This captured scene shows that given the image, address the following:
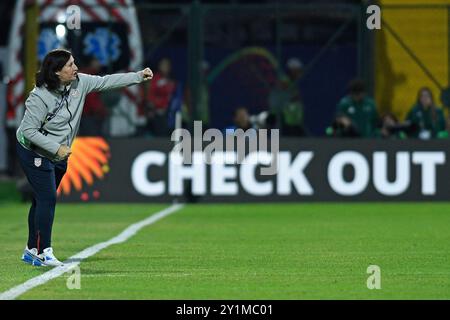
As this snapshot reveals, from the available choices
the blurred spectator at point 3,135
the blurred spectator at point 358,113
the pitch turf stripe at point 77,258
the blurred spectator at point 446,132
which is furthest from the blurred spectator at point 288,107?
the blurred spectator at point 3,135

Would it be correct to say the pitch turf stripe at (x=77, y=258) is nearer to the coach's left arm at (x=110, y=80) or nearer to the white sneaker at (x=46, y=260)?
the white sneaker at (x=46, y=260)

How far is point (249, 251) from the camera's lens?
15.7 metres

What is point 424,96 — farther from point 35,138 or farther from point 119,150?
point 35,138

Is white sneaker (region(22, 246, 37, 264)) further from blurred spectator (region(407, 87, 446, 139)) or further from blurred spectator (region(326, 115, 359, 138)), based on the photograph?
blurred spectator (region(407, 87, 446, 139))

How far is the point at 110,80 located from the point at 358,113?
10976 mm

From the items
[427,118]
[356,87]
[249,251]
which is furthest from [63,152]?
[427,118]

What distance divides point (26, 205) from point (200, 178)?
266cm

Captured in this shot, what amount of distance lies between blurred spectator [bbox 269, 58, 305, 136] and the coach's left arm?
10.7 metres

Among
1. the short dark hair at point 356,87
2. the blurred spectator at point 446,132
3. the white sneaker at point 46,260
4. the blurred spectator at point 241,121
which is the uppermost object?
the short dark hair at point 356,87

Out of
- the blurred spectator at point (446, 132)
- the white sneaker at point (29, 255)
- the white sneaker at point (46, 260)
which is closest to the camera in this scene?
the white sneaker at point (46, 260)

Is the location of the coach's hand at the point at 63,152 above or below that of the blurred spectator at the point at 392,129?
below

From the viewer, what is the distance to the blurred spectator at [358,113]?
2462cm

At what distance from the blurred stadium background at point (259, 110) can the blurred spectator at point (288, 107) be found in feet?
0.10

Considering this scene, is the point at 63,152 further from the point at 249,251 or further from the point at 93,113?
the point at 93,113
